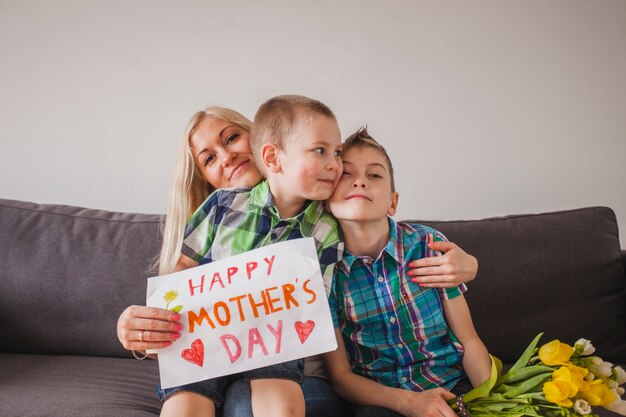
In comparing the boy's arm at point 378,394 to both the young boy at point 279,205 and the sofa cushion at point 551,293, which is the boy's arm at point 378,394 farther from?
the sofa cushion at point 551,293

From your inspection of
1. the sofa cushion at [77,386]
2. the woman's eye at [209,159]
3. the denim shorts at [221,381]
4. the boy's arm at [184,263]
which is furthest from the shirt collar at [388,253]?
the sofa cushion at [77,386]

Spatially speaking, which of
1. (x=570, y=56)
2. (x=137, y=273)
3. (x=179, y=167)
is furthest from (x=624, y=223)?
(x=137, y=273)

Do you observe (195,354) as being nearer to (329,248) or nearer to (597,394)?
(329,248)

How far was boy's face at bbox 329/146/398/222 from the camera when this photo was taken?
45.3 inches

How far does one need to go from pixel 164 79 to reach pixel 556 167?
1587mm

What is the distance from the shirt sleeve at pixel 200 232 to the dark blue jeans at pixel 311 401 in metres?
0.33

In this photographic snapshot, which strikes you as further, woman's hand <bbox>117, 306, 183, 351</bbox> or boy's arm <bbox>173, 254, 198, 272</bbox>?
boy's arm <bbox>173, 254, 198, 272</bbox>

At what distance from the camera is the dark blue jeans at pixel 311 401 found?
42.3 inches

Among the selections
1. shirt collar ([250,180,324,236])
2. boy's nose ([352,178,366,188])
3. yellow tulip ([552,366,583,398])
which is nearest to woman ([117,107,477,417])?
shirt collar ([250,180,324,236])

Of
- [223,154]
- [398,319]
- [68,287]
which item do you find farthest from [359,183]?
[68,287]

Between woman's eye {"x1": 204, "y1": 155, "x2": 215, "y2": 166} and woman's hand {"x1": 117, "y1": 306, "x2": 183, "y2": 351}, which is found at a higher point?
woman's eye {"x1": 204, "y1": 155, "x2": 215, "y2": 166}

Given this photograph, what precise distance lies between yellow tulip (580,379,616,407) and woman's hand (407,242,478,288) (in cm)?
36

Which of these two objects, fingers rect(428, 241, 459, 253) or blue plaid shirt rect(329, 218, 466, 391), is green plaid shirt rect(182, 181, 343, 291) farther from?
fingers rect(428, 241, 459, 253)

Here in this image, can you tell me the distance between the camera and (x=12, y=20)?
2027mm
